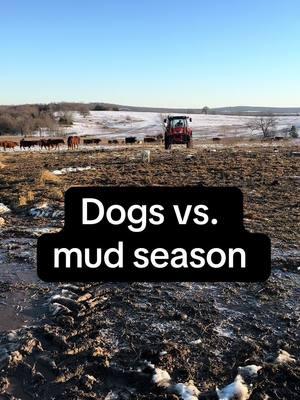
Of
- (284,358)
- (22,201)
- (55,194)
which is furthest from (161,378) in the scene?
(55,194)

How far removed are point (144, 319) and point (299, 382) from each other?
1.74 metres

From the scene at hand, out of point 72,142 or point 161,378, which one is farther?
point 72,142

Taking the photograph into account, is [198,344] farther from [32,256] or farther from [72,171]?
[72,171]

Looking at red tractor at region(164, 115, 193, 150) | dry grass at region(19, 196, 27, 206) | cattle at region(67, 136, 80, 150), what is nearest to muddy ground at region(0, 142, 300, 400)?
dry grass at region(19, 196, 27, 206)

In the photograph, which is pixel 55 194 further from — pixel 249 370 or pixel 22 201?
pixel 249 370

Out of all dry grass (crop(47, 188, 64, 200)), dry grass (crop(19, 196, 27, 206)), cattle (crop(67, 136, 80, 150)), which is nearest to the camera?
dry grass (crop(19, 196, 27, 206))

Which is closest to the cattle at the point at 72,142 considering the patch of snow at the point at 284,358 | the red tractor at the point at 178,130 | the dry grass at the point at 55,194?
the red tractor at the point at 178,130

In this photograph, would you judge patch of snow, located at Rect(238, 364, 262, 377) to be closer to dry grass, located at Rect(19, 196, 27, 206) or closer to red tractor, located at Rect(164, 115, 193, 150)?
dry grass, located at Rect(19, 196, 27, 206)

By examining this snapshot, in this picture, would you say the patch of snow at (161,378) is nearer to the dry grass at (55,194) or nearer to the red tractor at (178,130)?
the dry grass at (55,194)

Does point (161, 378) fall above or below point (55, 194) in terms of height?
below

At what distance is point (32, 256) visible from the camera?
6.96m

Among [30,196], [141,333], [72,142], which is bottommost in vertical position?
[72,142]

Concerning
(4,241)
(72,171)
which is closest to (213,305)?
(4,241)

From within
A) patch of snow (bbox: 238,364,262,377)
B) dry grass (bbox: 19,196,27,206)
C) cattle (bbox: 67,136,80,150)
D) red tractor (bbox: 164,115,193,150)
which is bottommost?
cattle (bbox: 67,136,80,150)
